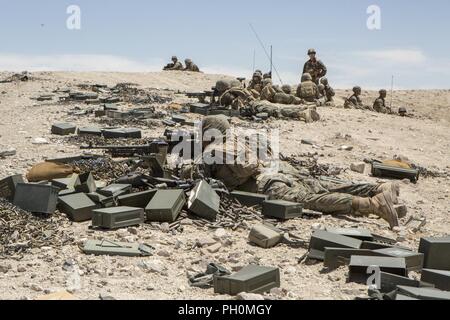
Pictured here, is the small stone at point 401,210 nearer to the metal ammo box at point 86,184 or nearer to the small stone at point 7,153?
the metal ammo box at point 86,184

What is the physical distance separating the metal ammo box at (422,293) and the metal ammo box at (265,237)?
1694 millimetres

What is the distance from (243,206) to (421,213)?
2.55 meters

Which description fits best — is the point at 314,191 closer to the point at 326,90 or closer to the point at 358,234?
the point at 358,234

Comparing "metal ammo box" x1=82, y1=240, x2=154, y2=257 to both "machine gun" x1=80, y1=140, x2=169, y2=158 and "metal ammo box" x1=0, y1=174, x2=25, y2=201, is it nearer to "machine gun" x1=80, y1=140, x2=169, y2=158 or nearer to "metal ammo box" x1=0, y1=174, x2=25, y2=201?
"metal ammo box" x1=0, y1=174, x2=25, y2=201

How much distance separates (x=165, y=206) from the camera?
596 centimetres

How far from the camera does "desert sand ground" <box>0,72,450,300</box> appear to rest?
4336 millimetres

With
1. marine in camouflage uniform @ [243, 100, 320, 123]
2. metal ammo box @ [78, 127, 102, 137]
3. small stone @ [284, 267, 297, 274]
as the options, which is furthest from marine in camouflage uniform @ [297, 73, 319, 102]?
small stone @ [284, 267, 297, 274]

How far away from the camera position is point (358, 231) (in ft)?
18.4

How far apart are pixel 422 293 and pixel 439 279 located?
660mm

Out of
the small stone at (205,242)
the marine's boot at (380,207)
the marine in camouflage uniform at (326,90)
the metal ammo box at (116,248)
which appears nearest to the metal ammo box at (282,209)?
the marine's boot at (380,207)

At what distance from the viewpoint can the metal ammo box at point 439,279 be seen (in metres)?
4.39

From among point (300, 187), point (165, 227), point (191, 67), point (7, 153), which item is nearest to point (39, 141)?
point (7, 153)
